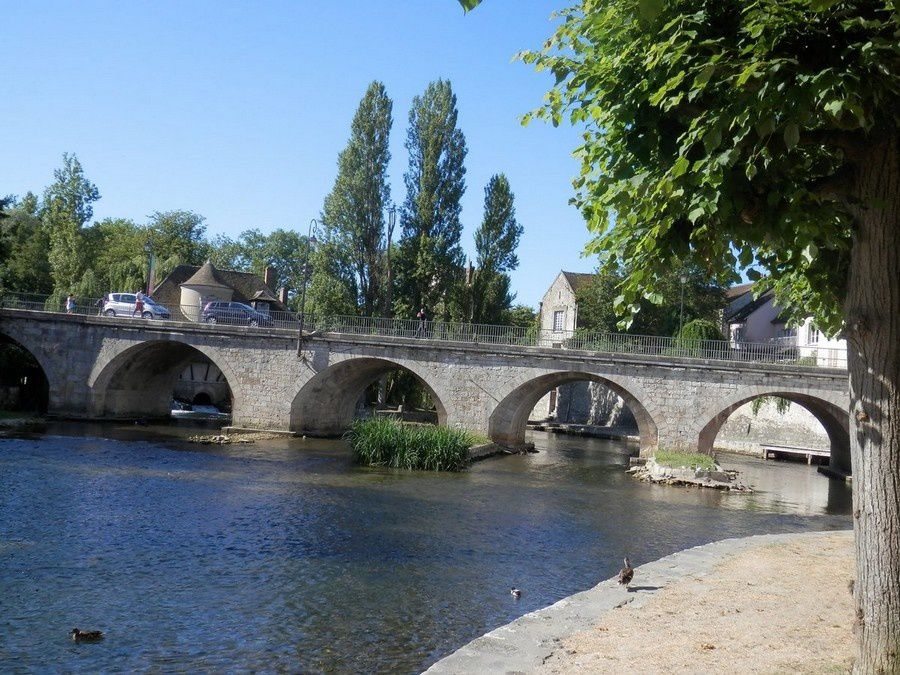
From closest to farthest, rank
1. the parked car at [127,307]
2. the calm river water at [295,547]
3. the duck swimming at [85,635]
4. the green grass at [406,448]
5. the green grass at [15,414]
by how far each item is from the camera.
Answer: the duck swimming at [85,635]
the calm river water at [295,547]
the green grass at [406,448]
the green grass at [15,414]
the parked car at [127,307]

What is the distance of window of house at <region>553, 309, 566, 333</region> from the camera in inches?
2197

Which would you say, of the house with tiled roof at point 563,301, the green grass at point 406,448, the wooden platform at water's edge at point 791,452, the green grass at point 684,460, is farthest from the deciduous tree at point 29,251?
the wooden platform at water's edge at point 791,452

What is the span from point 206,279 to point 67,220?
17.8m

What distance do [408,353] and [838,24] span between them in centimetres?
2745

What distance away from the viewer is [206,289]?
48938 mm

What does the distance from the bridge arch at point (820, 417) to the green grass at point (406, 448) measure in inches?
399

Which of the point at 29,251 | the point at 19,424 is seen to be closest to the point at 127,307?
the point at 19,424

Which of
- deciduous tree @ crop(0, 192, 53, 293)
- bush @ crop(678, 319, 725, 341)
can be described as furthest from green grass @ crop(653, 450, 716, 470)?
deciduous tree @ crop(0, 192, 53, 293)

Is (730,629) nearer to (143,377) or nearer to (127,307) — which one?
(143,377)

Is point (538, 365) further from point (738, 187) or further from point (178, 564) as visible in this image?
point (738, 187)

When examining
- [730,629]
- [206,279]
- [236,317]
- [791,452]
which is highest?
[206,279]

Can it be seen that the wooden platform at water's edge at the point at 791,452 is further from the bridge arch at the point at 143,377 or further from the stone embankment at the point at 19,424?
the stone embankment at the point at 19,424

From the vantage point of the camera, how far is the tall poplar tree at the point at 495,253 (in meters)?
42.1

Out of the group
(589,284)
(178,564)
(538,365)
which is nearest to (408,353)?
(538,365)
